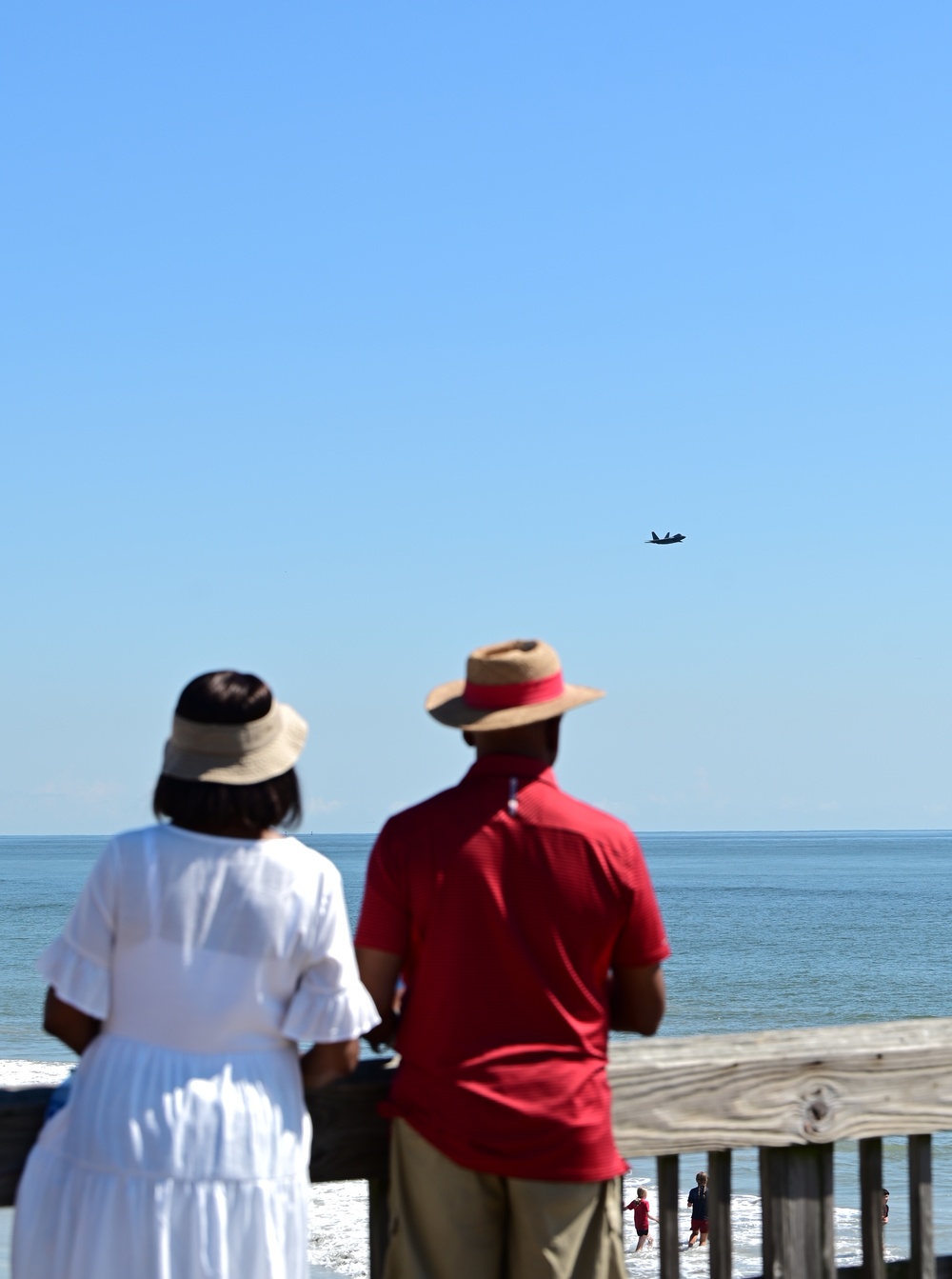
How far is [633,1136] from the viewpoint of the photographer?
241 cm

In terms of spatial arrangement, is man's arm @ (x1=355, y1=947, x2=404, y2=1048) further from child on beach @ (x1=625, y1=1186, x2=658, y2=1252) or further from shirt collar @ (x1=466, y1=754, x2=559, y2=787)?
child on beach @ (x1=625, y1=1186, x2=658, y2=1252)

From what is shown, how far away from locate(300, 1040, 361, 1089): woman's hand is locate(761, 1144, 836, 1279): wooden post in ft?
2.61

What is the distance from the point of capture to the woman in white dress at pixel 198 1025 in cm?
207

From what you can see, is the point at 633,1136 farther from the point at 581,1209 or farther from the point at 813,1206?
the point at 813,1206

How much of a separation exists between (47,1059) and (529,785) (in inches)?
1055

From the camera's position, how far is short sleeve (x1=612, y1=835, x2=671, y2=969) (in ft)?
7.57

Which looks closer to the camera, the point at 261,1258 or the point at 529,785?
the point at 261,1258

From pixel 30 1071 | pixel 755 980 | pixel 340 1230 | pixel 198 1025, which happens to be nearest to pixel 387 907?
pixel 198 1025

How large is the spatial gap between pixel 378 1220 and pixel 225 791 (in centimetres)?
77

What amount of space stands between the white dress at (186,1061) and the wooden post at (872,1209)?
1005 millimetres

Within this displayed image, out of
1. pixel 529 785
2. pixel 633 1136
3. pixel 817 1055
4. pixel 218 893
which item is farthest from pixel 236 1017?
pixel 817 1055

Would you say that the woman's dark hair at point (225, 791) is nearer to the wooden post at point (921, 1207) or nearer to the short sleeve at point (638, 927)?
the short sleeve at point (638, 927)

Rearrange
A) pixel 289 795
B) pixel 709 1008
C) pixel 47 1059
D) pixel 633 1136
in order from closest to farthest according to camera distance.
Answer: pixel 289 795
pixel 633 1136
pixel 47 1059
pixel 709 1008

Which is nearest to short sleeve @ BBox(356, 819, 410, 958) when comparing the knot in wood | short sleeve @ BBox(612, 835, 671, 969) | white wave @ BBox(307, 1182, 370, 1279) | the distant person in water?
short sleeve @ BBox(612, 835, 671, 969)
